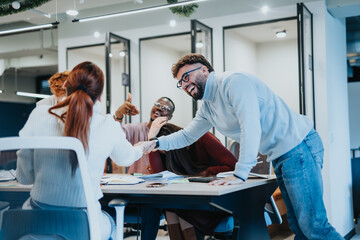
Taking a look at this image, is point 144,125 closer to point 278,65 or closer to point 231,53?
point 231,53

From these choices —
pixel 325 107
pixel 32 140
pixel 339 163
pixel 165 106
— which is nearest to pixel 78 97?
pixel 32 140

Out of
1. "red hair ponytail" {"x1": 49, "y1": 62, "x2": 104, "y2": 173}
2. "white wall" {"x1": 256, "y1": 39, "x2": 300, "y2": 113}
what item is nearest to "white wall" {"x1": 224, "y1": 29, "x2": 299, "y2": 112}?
"white wall" {"x1": 256, "y1": 39, "x2": 300, "y2": 113}

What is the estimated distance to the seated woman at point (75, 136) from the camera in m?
1.62

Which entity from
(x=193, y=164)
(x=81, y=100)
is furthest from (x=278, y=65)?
(x=81, y=100)

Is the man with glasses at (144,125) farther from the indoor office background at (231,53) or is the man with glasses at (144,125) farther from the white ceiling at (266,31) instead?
the white ceiling at (266,31)

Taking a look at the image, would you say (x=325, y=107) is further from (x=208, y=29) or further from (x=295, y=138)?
(x=295, y=138)

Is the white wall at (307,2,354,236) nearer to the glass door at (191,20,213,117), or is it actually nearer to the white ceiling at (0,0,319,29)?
the white ceiling at (0,0,319,29)

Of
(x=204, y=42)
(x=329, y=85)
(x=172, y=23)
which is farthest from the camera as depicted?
(x=172, y=23)

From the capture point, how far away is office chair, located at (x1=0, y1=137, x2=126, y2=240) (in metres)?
1.58

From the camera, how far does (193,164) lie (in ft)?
10.7

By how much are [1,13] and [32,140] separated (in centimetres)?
478

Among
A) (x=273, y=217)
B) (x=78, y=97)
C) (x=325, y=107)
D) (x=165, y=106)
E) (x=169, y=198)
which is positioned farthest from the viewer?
(x=325, y=107)

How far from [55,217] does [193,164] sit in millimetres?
1741

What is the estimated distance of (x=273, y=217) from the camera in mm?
2980
